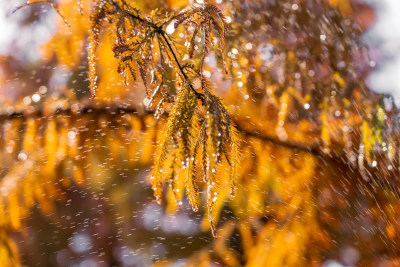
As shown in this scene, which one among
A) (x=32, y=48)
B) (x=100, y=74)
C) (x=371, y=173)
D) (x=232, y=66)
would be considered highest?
(x=32, y=48)

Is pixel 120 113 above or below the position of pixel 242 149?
above

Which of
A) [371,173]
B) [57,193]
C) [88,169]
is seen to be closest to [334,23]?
[371,173]

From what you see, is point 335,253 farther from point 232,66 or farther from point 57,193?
point 57,193

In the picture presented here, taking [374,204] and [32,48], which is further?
[374,204]

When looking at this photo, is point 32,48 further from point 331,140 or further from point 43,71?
point 331,140

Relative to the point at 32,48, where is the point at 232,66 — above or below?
below

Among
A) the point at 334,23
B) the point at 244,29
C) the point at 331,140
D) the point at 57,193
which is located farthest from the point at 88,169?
the point at 334,23
